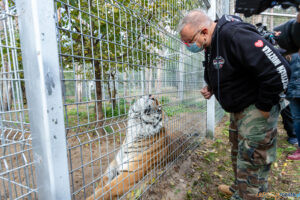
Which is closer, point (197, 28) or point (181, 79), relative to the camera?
point (197, 28)

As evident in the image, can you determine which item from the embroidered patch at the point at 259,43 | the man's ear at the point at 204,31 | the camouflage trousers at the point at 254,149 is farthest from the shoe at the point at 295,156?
the man's ear at the point at 204,31

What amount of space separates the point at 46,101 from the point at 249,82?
1548mm

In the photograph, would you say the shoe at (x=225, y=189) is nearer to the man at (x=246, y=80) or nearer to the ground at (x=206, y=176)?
the ground at (x=206, y=176)

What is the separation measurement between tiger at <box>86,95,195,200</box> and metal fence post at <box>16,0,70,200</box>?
872mm

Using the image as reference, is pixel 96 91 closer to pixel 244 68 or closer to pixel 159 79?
pixel 159 79

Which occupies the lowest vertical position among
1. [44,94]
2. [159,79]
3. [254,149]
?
[254,149]

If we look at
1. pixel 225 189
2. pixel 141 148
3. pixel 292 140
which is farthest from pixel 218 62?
pixel 292 140

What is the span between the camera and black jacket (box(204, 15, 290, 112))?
1.29 m

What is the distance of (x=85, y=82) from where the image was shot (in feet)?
3.85

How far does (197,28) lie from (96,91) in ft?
3.45

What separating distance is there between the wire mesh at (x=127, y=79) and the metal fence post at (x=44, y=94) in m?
0.18

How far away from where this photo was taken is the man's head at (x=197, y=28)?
1.56 m

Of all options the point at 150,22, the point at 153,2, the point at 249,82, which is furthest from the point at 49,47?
the point at 249,82

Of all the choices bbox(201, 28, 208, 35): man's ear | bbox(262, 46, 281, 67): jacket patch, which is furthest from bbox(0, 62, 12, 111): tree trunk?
bbox(262, 46, 281, 67): jacket patch
